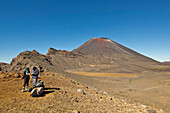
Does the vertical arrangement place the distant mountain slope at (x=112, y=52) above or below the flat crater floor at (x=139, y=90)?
above

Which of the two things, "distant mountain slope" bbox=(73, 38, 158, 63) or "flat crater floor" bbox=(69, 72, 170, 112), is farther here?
"distant mountain slope" bbox=(73, 38, 158, 63)

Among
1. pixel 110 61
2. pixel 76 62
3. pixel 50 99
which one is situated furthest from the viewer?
pixel 110 61

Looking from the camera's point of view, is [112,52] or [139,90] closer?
[139,90]

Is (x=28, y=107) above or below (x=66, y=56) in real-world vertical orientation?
below

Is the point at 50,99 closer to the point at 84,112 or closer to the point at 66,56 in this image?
the point at 84,112

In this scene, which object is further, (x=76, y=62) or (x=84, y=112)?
(x=76, y=62)

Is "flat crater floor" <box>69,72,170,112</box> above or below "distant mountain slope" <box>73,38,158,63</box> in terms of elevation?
below

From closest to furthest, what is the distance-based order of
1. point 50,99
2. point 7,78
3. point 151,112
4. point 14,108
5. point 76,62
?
point 14,108, point 50,99, point 151,112, point 7,78, point 76,62

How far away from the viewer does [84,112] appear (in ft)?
17.4

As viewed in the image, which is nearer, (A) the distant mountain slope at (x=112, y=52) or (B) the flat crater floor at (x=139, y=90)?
(B) the flat crater floor at (x=139, y=90)

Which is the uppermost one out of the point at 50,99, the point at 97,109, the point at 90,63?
the point at 90,63

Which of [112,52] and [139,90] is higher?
[112,52]

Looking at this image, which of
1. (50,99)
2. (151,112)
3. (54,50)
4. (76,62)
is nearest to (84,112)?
(50,99)

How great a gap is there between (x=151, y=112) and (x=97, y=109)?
11.3 ft
